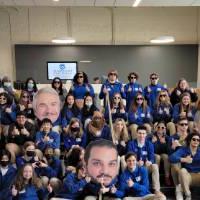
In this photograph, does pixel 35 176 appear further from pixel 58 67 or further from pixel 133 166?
pixel 58 67

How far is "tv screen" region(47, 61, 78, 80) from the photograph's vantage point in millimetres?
9969

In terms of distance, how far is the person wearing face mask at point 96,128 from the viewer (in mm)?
3984

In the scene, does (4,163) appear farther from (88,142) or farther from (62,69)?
(62,69)

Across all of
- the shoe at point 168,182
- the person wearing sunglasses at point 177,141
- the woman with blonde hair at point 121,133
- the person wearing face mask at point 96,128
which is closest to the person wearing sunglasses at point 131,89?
the woman with blonde hair at point 121,133

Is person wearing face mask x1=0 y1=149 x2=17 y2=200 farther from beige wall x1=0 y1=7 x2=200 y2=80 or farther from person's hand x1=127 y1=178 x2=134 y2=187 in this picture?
beige wall x1=0 y1=7 x2=200 y2=80

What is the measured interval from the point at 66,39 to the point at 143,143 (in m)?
4.29

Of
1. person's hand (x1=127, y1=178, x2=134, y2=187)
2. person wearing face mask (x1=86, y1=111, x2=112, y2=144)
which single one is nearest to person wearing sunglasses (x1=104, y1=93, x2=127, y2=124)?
person wearing face mask (x1=86, y1=111, x2=112, y2=144)

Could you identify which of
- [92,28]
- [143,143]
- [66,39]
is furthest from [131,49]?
[143,143]

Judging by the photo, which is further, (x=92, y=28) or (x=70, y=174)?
(x=92, y=28)

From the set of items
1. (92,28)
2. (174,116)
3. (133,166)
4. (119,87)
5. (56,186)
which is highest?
(92,28)

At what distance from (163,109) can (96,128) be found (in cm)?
147

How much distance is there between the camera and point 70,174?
3818mm

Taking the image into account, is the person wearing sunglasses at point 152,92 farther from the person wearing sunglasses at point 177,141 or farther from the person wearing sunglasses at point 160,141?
the person wearing sunglasses at point 177,141

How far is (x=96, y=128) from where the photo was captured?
4.19 meters
